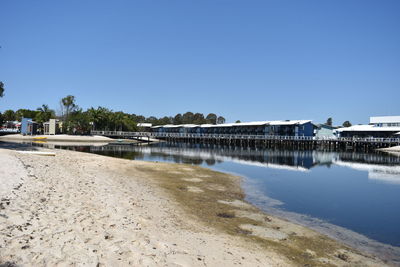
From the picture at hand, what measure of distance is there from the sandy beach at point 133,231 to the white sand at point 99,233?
18 millimetres

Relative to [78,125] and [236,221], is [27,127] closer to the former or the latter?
[78,125]

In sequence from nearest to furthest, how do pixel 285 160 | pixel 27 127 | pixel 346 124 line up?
pixel 285 160
pixel 27 127
pixel 346 124

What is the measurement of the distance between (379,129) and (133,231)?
89.8 m

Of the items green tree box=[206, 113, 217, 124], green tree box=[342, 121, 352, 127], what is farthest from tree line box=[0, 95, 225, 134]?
green tree box=[342, 121, 352, 127]

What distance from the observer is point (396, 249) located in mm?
9797

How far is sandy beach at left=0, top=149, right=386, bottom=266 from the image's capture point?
19.3 feet

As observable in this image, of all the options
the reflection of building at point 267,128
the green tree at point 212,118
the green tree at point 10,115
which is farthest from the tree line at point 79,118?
the green tree at point 212,118

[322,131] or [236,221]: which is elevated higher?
[322,131]

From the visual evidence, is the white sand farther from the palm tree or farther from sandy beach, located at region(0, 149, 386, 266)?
the palm tree

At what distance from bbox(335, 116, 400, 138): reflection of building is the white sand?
83349 millimetres

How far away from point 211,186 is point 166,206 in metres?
7.42

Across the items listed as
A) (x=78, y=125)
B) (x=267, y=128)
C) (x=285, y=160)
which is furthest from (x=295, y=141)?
(x=78, y=125)

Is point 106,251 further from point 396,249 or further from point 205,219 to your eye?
point 396,249

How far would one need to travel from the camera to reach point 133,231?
306 inches
